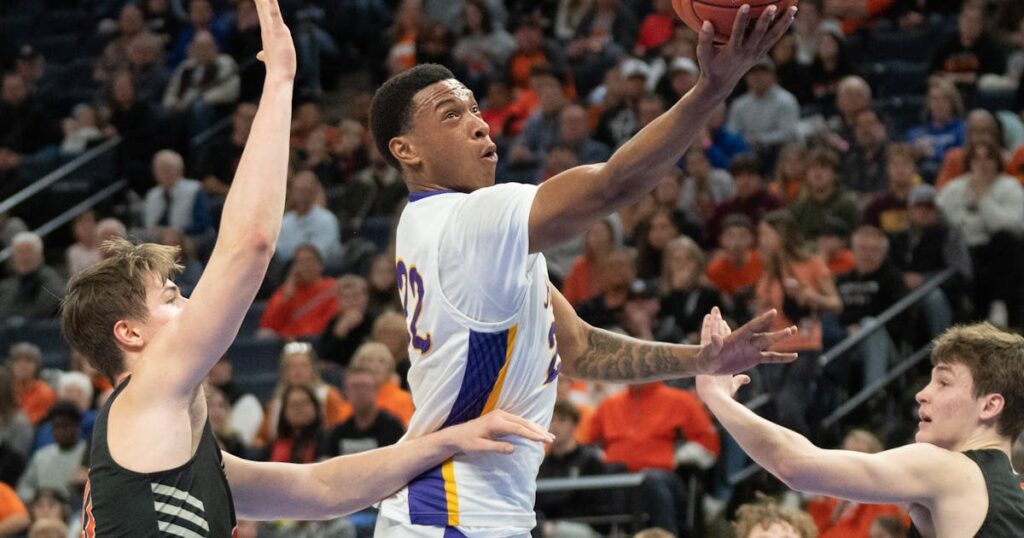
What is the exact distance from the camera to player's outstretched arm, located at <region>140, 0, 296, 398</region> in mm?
3621

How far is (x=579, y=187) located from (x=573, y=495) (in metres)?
5.28

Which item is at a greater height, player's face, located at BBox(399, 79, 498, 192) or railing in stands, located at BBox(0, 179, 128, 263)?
player's face, located at BBox(399, 79, 498, 192)

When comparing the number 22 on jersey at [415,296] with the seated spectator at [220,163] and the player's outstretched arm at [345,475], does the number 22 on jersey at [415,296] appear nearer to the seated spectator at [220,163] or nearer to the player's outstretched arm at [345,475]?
the player's outstretched arm at [345,475]

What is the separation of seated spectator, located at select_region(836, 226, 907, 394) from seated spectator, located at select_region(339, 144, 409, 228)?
4.76 m

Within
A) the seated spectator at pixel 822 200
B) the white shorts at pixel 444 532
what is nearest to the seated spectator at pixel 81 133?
the seated spectator at pixel 822 200

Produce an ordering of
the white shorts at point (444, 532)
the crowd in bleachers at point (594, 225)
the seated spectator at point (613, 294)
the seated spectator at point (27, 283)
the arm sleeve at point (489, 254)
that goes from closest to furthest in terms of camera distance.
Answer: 1. the arm sleeve at point (489, 254)
2. the white shorts at point (444, 532)
3. the crowd in bleachers at point (594, 225)
4. the seated spectator at point (613, 294)
5. the seated spectator at point (27, 283)

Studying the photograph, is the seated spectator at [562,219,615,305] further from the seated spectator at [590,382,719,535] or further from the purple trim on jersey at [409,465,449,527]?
the purple trim on jersey at [409,465,449,527]

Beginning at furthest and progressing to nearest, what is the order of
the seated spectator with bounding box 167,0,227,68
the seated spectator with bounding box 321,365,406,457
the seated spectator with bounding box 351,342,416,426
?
the seated spectator with bounding box 167,0,227,68 → the seated spectator with bounding box 351,342,416,426 → the seated spectator with bounding box 321,365,406,457

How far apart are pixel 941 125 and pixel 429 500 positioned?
28.9ft

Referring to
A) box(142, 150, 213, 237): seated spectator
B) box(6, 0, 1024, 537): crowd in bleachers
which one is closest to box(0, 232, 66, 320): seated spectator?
box(6, 0, 1024, 537): crowd in bleachers

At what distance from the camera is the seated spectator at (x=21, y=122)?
16.7 metres

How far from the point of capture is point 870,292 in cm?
1058

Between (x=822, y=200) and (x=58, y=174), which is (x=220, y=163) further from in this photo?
(x=822, y=200)

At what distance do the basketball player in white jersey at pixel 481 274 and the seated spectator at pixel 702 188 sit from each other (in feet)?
25.0
